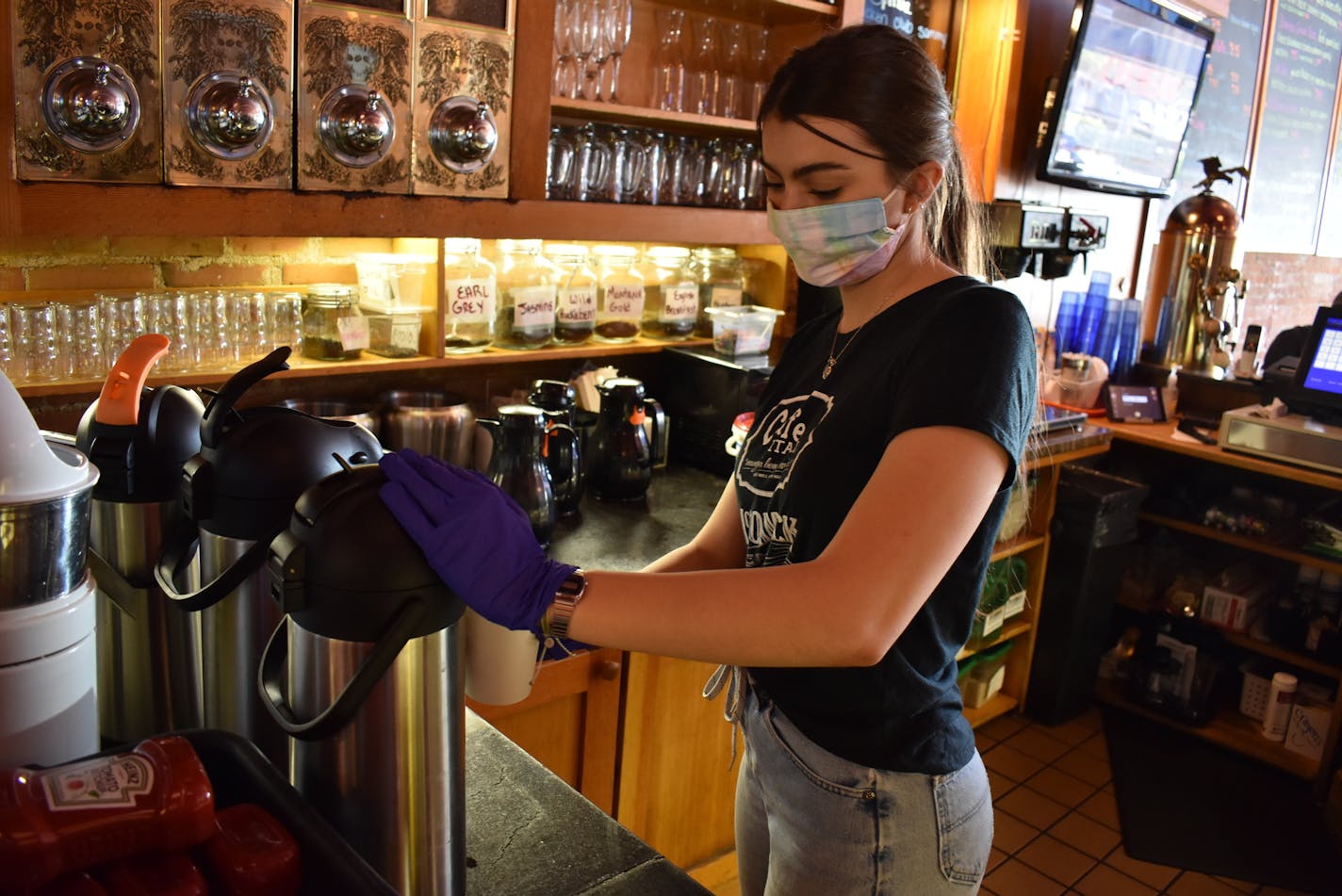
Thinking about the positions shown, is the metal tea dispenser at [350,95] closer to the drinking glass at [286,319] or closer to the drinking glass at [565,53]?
the drinking glass at [286,319]

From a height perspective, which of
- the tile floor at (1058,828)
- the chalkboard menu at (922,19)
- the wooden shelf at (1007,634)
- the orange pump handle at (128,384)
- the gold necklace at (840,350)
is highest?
the chalkboard menu at (922,19)

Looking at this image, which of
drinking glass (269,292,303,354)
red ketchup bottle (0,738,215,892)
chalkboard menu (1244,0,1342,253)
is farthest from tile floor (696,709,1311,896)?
chalkboard menu (1244,0,1342,253)

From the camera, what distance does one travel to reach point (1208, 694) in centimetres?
351

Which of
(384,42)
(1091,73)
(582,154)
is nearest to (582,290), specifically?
(582,154)

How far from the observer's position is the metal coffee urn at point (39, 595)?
871 mm

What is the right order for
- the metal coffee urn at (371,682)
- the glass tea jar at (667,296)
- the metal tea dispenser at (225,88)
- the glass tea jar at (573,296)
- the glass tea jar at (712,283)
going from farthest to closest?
1. the glass tea jar at (712,283)
2. the glass tea jar at (667,296)
3. the glass tea jar at (573,296)
4. the metal tea dispenser at (225,88)
5. the metal coffee urn at (371,682)

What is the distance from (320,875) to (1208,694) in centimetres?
339

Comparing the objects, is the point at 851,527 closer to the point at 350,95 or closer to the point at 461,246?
the point at 350,95

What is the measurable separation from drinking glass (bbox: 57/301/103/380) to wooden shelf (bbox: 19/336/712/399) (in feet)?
0.10

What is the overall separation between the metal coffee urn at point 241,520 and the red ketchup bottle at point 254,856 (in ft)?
0.83

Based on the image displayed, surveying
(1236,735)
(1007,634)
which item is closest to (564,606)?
(1007,634)

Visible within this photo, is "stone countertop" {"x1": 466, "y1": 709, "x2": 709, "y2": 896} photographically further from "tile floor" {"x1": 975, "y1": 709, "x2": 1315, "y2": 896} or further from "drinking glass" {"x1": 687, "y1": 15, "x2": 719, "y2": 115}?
"drinking glass" {"x1": 687, "y1": 15, "x2": 719, "y2": 115}

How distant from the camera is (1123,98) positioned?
3.70 metres

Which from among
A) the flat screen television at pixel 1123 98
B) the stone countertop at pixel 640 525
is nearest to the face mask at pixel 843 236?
the stone countertop at pixel 640 525
